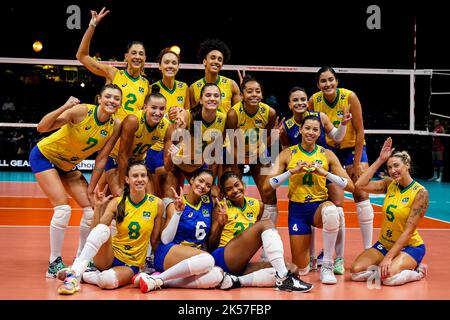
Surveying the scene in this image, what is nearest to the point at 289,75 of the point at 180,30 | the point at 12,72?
the point at 180,30

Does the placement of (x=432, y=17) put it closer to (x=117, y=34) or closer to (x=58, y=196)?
(x=117, y=34)

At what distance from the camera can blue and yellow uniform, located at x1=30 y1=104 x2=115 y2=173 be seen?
5.59 m

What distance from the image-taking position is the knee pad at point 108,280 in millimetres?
4957

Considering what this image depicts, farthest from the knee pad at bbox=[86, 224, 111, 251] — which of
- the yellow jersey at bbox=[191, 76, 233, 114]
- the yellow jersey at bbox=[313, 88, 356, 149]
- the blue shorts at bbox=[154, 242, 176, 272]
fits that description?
the yellow jersey at bbox=[313, 88, 356, 149]

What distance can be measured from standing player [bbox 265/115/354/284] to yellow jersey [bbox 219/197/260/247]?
11.7 inches

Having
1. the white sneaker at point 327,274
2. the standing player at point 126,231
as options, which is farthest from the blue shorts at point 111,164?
the white sneaker at point 327,274

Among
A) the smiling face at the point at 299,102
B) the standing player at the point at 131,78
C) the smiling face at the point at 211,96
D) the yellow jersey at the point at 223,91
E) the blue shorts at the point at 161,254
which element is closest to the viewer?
the blue shorts at the point at 161,254

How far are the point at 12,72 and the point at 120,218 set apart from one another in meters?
13.3

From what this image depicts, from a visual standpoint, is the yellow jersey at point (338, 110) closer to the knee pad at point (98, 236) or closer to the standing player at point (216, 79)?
the standing player at point (216, 79)

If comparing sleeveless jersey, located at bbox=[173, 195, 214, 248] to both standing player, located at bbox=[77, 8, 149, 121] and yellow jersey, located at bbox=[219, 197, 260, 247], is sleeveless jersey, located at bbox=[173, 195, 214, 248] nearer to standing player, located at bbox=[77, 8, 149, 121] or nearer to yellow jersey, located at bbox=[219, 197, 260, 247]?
yellow jersey, located at bbox=[219, 197, 260, 247]

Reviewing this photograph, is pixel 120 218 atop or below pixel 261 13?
below

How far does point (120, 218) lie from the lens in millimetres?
5188

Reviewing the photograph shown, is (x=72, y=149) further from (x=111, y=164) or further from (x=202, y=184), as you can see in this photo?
(x=202, y=184)

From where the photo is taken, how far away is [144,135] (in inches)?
230
